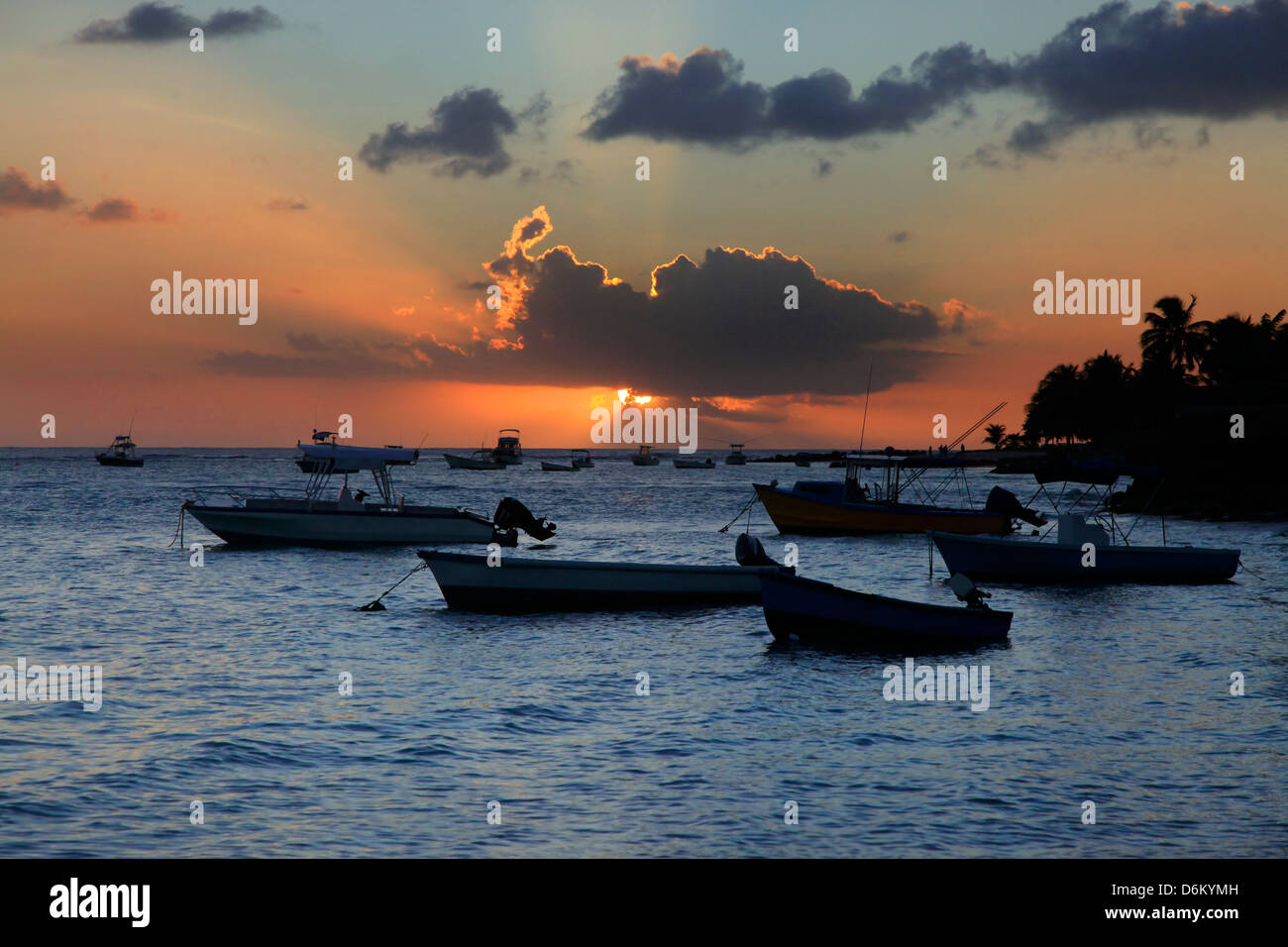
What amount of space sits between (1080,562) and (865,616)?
49.9ft

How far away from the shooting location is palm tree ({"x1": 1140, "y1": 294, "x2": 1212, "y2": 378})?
97.9 metres

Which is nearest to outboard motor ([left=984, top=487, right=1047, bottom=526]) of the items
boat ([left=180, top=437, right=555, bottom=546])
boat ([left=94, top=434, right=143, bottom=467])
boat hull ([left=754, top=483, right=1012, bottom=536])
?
boat hull ([left=754, top=483, right=1012, bottom=536])

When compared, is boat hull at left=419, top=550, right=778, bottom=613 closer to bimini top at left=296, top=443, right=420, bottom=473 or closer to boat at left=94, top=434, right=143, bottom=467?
bimini top at left=296, top=443, right=420, bottom=473

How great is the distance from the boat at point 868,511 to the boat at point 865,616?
26.0 m

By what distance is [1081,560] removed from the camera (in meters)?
34.7

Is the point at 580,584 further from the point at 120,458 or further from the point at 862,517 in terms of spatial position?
the point at 120,458

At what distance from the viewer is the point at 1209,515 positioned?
69.2 meters


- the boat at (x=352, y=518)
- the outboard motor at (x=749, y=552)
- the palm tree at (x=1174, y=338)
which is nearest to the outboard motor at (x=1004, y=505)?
the boat at (x=352, y=518)

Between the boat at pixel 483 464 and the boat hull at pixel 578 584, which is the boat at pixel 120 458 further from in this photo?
the boat hull at pixel 578 584

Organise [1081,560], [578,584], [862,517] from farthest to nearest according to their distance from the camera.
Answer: [862,517] < [1081,560] < [578,584]

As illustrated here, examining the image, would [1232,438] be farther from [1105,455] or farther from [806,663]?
[806,663]

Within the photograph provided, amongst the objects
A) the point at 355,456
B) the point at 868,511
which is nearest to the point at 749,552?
the point at 355,456

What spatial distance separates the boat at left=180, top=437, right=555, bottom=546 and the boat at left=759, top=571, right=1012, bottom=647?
21.3 metres
